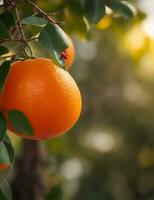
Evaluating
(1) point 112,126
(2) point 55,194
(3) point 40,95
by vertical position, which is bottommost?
(1) point 112,126

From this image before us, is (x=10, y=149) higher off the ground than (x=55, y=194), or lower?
higher

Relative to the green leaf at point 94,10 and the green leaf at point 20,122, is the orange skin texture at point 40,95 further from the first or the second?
the green leaf at point 94,10

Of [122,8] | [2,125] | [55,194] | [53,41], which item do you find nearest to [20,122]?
[2,125]

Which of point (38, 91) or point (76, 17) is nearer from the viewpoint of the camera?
point (38, 91)

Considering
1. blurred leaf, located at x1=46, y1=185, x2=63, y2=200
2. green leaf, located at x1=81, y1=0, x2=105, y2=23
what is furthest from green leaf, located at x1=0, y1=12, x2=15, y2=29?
blurred leaf, located at x1=46, y1=185, x2=63, y2=200

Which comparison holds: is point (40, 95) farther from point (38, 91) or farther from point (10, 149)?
point (10, 149)

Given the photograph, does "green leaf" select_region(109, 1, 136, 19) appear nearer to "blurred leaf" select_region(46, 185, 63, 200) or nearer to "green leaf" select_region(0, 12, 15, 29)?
"green leaf" select_region(0, 12, 15, 29)
